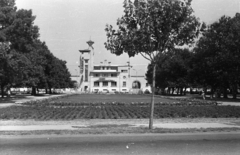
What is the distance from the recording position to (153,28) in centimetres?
1228

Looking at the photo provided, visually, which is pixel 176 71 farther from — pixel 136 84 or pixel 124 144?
pixel 124 144

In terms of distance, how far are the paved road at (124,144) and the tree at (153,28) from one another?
2.56m

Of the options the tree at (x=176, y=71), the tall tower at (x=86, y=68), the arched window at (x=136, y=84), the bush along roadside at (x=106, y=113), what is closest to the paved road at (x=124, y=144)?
the bush along roadside at (x=106, y=113)

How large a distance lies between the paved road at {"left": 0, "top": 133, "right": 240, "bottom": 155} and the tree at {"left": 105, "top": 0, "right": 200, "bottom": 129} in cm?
256

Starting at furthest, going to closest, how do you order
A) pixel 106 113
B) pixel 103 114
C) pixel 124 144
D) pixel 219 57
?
1. pixel 219 57
2. pixel 106 113
3. pixel 103 114
4. pixel 124 144

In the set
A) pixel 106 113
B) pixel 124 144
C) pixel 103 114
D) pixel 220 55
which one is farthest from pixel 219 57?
pixel 124 144

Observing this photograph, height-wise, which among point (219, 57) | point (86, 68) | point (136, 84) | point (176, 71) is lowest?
point (136, 84)

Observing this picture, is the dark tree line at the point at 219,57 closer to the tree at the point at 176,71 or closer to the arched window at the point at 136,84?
the tree at the point at 176,71

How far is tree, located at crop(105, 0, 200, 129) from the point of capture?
1195 centimetres

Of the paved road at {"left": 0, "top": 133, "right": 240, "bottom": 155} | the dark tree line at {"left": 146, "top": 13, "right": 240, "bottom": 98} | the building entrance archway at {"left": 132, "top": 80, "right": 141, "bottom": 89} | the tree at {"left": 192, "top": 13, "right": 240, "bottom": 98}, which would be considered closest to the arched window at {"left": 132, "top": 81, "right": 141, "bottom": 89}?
the building entrance archway at {"left": 132, "top": 80, "right": 141, "bottom": 89}

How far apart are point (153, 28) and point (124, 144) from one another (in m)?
5.71

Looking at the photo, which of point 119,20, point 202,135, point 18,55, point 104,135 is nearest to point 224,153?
point 202,135

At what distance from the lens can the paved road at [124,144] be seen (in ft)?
27.3

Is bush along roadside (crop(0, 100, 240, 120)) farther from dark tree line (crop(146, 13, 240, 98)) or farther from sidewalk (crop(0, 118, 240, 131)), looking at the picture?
dark tree line (crop(146, 13, 240, 98))
